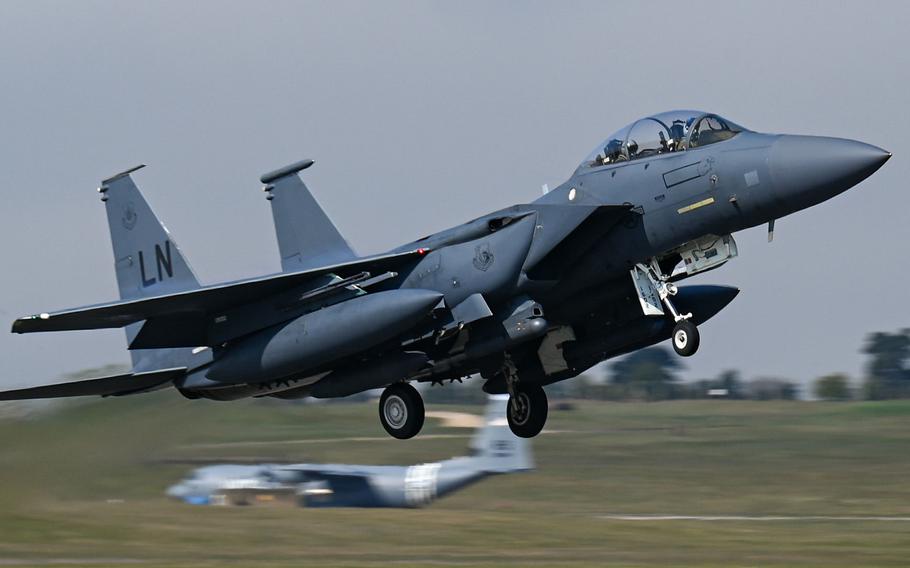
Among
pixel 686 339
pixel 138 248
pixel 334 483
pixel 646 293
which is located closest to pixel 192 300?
pixel 138 248

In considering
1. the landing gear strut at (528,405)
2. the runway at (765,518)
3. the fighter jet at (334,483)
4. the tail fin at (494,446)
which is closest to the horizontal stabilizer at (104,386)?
the landing gear strut at (528,405)

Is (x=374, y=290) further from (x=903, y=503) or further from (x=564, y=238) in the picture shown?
(x=903, y=503)

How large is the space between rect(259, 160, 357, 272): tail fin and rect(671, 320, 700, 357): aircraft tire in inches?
216

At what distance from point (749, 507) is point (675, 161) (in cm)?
1985

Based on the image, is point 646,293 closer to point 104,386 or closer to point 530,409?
point 530,409

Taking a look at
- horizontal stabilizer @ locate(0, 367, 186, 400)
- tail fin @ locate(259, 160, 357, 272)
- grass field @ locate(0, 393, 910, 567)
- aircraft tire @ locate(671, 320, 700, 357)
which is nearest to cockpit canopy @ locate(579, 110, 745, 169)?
aircraft tire @ locate(671, 320, 700, 357)

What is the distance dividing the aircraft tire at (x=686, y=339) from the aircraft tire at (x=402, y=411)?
393 cm

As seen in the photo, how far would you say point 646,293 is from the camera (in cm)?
1367

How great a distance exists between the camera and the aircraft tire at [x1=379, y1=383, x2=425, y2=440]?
15.6 m

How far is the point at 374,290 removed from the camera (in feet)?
48.1

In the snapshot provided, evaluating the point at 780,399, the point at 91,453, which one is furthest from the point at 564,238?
the point at 780,399

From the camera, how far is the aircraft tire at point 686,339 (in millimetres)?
12977

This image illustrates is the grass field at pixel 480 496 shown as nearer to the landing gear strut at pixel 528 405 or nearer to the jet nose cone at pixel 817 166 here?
the landing gear strut at pixel 528 405

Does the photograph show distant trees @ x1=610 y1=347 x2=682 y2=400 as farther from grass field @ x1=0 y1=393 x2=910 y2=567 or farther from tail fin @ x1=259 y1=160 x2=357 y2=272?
tail fin @ x1=259 y1=160 x2=357 y2=272
